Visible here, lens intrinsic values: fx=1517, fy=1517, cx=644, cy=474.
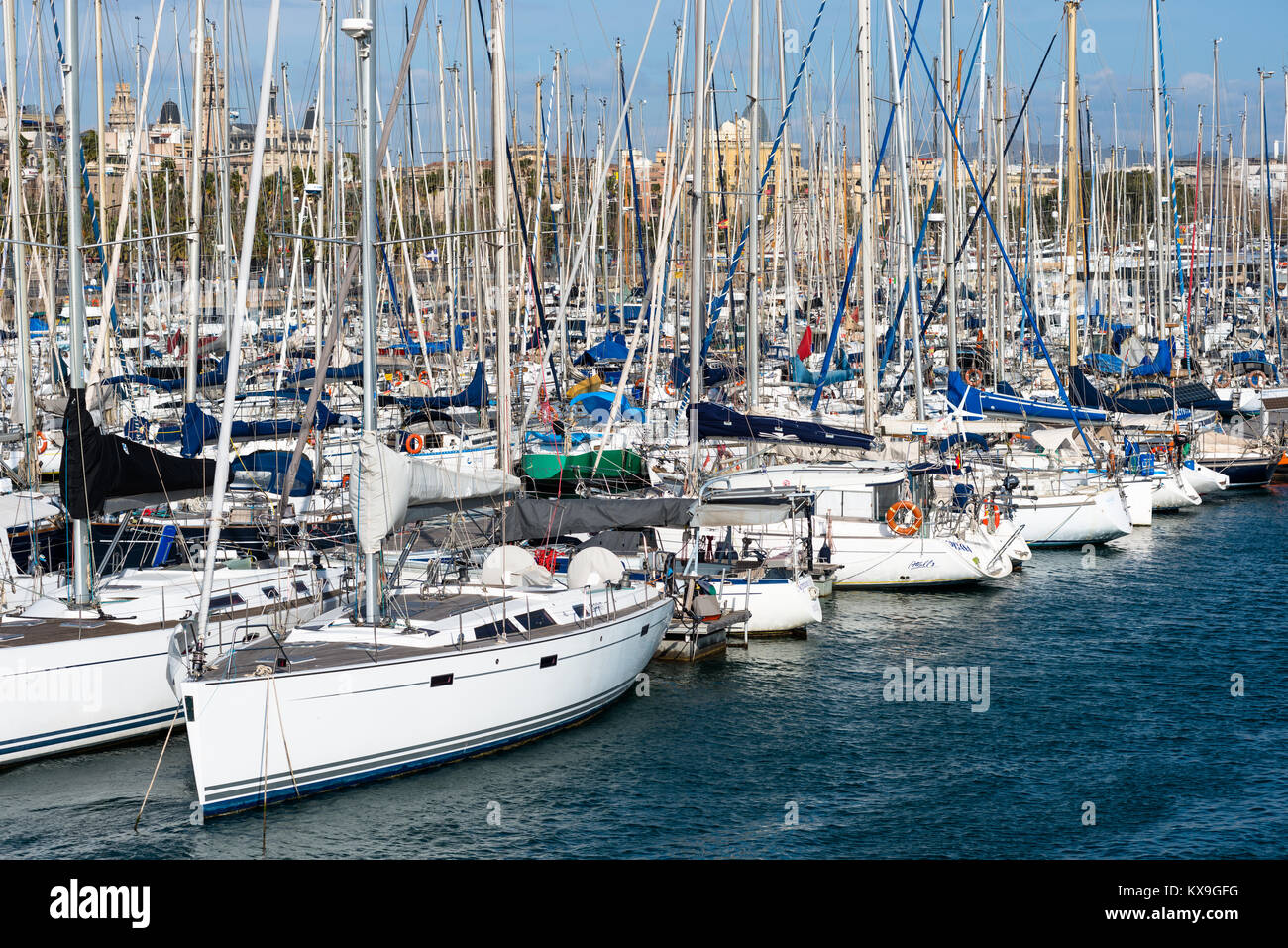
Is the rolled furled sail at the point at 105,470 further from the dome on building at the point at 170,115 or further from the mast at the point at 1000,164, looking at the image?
the dome on building at the point at 170,115

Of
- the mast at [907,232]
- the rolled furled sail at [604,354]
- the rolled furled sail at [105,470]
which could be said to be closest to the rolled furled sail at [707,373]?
the mast at [907,232]

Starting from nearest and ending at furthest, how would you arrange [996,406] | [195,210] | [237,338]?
[237,338]
[195,210]
[996,406]

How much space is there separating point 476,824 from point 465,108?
1235 inches

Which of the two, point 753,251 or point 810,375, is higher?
point 753,251

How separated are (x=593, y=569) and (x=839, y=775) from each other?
226 inches

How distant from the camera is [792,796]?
21453mm

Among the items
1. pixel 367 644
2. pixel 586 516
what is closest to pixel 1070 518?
pixel 586 516

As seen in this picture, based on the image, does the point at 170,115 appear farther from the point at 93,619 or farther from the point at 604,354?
the point at 93,619

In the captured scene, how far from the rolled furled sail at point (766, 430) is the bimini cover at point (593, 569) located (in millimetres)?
8813

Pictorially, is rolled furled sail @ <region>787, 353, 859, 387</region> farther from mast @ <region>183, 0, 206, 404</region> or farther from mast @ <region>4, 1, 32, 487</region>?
mast @ <region>4, 1, 32, 487</region>

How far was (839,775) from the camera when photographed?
22344mm

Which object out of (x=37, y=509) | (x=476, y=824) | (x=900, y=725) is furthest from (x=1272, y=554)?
(x=37, y=509)

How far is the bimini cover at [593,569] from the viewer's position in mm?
25516

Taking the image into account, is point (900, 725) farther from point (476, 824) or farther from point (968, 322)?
point (968, 322)
